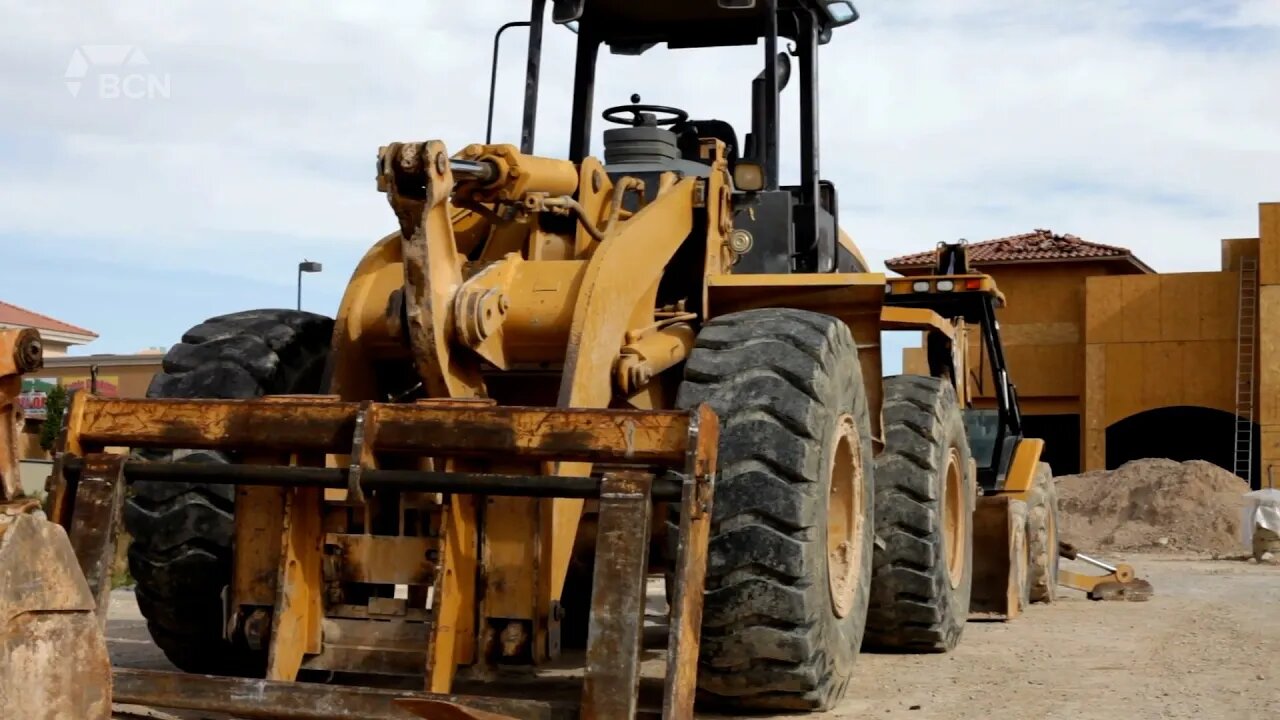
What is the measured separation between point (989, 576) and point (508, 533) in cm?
641

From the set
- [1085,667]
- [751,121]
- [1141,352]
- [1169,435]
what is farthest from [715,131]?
[1169,435]

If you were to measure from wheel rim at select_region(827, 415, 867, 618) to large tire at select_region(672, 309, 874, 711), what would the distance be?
38 cm

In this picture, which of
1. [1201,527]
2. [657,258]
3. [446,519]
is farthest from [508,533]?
[1201,527]

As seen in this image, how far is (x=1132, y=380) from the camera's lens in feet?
103

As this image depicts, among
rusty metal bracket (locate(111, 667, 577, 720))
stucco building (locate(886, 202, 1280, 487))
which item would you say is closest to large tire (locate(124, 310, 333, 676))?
rusty metal bracket (locate(111, 667, 577, 720))

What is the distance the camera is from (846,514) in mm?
7137

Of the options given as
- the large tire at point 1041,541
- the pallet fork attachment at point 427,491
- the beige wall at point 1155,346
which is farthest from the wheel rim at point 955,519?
the beige wall at point 1155,346

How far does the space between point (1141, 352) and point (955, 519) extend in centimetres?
2274

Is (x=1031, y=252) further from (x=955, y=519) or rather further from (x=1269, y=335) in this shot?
(x=955, y=519)

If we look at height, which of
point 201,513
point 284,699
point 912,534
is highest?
point 912,534

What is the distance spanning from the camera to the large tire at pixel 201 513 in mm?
6766

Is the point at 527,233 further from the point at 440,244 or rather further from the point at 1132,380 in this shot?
the point at 1132,380

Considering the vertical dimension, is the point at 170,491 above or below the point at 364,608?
above

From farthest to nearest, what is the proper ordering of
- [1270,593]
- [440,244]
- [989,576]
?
1. [1270,593]
2. [989,576]
3. [440,244]
